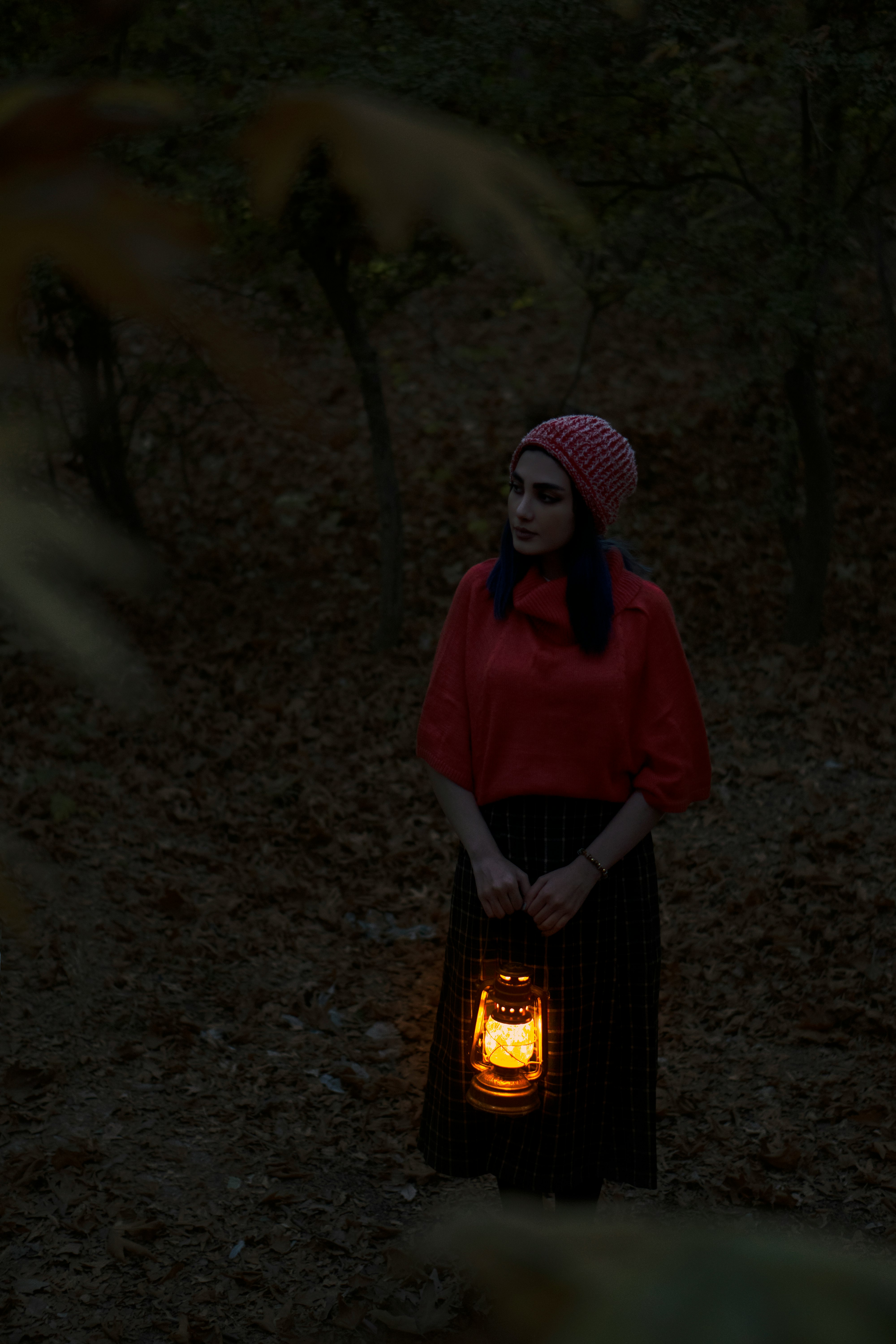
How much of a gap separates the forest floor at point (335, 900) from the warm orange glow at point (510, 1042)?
1.77 ft

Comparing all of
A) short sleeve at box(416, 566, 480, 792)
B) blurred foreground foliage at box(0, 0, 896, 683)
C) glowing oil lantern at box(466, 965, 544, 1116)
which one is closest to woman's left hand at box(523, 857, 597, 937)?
glowing oil lantern at box(466, 965, 544, 1116)

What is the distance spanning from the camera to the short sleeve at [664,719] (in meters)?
2.41

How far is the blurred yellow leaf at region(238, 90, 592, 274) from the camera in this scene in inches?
26.3

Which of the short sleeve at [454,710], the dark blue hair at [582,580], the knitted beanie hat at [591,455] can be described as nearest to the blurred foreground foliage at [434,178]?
the knitted beanie hat at [591,455]

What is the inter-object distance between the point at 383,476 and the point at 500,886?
574 centimetres

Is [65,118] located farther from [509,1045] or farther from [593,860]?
[509,1045]

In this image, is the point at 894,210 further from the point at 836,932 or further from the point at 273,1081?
the point at 273,1081

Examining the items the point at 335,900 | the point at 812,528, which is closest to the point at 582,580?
the point at 335,900

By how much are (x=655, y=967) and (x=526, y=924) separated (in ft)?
1.05

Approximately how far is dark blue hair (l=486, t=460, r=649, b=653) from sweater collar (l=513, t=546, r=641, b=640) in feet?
0.04

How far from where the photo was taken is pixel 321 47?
5.48 metres

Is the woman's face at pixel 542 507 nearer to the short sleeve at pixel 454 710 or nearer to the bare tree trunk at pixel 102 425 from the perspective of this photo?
the short sleeve at pixel 454 710

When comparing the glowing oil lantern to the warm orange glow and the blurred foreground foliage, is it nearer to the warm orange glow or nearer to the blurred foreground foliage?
the warm orange glow

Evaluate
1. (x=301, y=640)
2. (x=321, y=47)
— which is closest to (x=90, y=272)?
(x=321, y=47)
